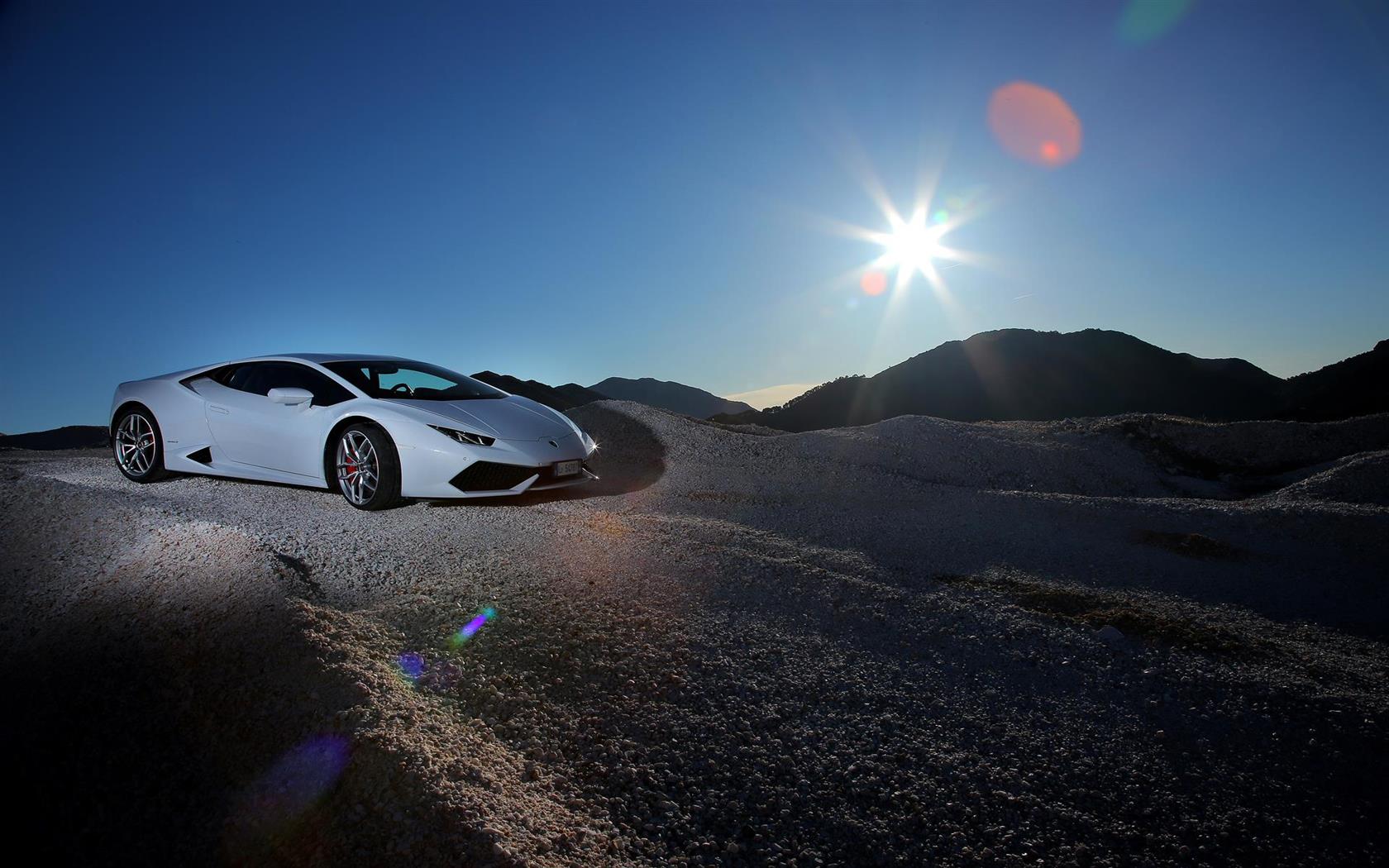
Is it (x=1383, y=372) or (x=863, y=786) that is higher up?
(x=1383, y=372)

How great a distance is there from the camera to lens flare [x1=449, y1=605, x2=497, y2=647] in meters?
3.03

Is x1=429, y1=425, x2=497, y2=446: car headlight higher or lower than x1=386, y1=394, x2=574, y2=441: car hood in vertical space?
lower

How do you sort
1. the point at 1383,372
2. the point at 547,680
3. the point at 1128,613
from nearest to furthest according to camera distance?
the point at 547,680
the point at 1128,613
the point at 1383,372

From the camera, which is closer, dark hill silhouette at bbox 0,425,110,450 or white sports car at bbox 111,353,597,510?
white sports car at bbox 111,353,597,510

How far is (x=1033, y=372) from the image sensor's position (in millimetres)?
30031

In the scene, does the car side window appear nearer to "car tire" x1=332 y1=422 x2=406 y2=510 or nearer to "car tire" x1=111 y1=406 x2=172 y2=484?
"car tire" x1=332 y1=422 x2=406 y2=510

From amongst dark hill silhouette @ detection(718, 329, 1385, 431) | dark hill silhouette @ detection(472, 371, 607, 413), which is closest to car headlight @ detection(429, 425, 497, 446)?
dark hill silhouette @ detection(472, 371, 607, 413)

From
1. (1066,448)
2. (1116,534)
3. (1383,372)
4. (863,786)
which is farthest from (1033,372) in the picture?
(863,786)

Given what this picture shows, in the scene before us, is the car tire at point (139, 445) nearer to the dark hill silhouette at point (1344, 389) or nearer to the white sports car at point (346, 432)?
the white sports car at point (346, 432)

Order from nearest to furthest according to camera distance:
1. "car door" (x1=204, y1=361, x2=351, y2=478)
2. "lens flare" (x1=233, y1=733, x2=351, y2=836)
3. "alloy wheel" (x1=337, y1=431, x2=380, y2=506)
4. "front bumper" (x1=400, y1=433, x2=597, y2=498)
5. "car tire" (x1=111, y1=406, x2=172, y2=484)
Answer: "lens flare" (x1=233, y1=733, x2=351, y2=836)
"front bumper" (x1=400, y1=433, x2=597, y2=498)
"alloy wheel" (x1=337, y1=431, x2=380, y2=506)
"car door" (x1=204, y1=361, x2=351, y2=478)
"car tire" (x1=111, y1=406, x2=172, y2=484)

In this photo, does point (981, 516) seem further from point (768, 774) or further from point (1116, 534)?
point (768, 774)

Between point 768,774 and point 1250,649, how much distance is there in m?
2.85

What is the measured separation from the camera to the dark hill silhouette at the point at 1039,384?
26391 mm

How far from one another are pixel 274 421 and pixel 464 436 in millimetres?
Answer: 1520
